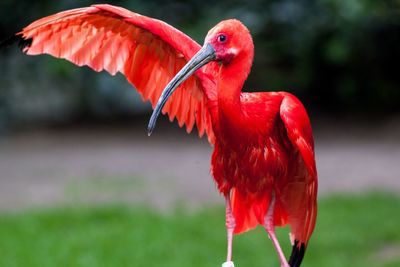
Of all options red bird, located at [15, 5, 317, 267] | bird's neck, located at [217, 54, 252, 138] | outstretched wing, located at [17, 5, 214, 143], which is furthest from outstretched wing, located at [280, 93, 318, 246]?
outstretched wing, located at [17, 5, 214, 143]

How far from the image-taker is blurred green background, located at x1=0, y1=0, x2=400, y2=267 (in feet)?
27.3

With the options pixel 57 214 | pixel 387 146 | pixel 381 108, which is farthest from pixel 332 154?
pixel 57 214

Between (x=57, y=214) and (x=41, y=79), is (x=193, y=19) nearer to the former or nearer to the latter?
(x=41, y=79)

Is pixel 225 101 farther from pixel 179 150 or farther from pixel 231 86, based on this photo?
pixel 179 150

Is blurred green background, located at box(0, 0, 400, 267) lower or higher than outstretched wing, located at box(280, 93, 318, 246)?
lower

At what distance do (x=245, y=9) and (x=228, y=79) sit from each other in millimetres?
6542

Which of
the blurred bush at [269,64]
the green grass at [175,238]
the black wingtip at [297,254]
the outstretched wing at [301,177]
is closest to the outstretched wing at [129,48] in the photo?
the outstretched wing at [301,177]

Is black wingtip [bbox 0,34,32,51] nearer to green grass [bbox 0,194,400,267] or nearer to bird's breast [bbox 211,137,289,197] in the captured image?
bird's breast [bbox 211,137,289,197]

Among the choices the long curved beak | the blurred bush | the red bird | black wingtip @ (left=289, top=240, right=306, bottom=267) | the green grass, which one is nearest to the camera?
the long curved beak

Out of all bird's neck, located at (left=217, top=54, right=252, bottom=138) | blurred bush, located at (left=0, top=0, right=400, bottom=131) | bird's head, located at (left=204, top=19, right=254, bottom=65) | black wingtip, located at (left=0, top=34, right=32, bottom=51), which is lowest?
blurred bush, located at (left=0, top=0, right=400, bottom=131)

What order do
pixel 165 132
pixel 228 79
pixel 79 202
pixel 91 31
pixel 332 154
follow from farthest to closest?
pixel 165 132 < pixel 332 154 < pixel 79 202 < pixel 91 31 < pixel 228 79

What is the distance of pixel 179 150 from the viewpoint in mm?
11141

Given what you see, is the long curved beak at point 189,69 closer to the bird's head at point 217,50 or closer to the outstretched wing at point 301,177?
the bird's head at point 217,50

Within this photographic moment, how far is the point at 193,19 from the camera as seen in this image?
11.1 metres
